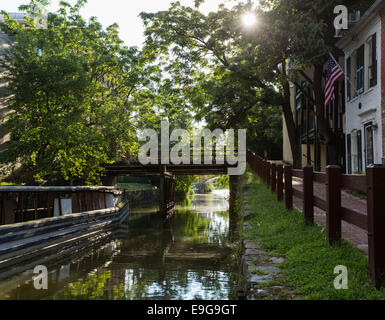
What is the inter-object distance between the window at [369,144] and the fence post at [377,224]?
1301 cm

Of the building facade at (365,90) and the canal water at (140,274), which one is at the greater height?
the building facade at (365,90)

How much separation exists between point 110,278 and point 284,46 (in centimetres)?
1319

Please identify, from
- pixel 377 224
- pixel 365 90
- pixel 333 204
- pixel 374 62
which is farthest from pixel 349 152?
pixel 377 224

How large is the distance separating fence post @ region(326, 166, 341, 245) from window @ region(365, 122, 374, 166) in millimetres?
11581

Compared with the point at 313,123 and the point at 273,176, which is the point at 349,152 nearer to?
the point at 273,176

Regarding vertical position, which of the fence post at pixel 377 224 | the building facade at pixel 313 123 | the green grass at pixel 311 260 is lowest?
the green grass at pixel 311 260

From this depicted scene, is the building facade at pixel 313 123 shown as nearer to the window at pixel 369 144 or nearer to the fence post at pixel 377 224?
the window at pixel 369 144

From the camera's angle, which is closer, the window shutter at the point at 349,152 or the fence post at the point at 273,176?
the fence post at the point at 273,176

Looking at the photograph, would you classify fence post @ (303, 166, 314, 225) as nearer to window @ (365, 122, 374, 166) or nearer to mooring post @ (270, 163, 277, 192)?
mooring post @ (270, 163, 277, 192)

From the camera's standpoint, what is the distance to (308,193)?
7926 mm

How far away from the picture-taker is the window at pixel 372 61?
15.8m

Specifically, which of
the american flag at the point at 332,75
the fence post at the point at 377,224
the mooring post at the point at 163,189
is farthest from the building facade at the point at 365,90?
the mooring post at the point at 163,189
